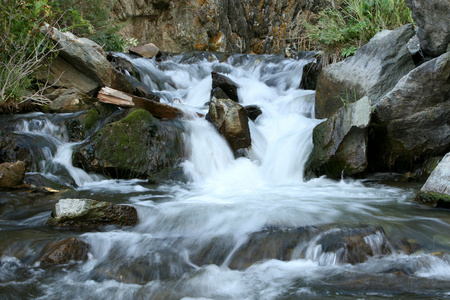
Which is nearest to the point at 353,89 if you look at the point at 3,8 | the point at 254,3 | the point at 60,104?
the point at 60,104

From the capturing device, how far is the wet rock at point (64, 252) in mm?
3191

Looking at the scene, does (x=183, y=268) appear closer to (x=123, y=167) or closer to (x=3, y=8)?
(x=123, y=167)

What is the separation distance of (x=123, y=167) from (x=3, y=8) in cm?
327

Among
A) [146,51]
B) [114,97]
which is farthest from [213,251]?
[146,51]

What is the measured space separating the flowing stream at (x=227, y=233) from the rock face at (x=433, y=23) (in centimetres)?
224

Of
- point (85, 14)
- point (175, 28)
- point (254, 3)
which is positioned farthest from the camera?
point (254, 3)

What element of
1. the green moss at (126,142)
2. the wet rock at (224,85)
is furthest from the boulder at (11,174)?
the wet rock at (224,85)

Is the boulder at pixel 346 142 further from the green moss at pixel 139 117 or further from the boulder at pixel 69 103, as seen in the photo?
the boulder at pixel 69 103

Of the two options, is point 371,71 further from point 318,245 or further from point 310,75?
point 318,245

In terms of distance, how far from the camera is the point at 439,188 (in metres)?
4.43

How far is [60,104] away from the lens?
732 cm

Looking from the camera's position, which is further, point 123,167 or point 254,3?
point 254,3

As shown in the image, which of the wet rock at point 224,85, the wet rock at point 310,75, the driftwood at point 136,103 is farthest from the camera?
the wet rock at point 310,75

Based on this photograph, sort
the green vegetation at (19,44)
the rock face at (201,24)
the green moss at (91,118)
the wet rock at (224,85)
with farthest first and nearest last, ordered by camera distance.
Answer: the rock face at (201,24)
the wet rock at (224,85)
the green moss at (91,118)
the green vegetation at (19,44)
